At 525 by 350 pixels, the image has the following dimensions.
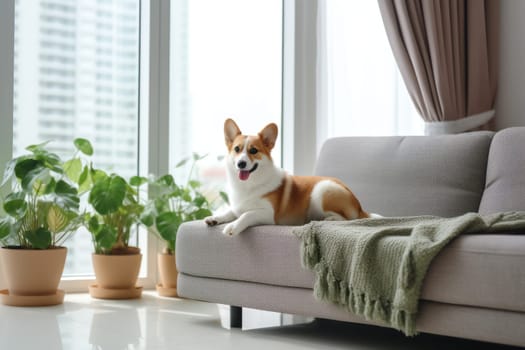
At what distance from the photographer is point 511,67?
3998 millimetres

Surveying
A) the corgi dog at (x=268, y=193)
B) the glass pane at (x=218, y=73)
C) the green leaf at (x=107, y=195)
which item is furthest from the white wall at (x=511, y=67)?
the green leaf at (x=107, y=195)

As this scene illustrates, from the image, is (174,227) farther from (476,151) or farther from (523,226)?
(523,226)

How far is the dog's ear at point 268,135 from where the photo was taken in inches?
119

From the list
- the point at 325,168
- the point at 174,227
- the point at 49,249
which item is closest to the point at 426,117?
the point at 325,168

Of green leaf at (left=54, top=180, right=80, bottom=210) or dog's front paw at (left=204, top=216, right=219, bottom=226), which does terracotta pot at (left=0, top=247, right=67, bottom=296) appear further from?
dog's front paw at (left=204, top=216, right=219, bottom=226)

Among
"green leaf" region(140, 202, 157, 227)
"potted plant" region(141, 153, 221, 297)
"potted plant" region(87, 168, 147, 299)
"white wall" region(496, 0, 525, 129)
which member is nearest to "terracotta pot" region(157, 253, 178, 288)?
"potted plant" region(141, 153, 221, 297)

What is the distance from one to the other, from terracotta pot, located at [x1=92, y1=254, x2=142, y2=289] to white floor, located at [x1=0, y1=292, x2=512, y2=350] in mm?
286

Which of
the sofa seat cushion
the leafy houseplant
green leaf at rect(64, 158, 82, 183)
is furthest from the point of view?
green leaf at rect(64, 158, 82, 183)

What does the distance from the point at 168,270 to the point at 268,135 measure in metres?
1.15

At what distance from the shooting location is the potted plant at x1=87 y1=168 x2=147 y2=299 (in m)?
3.55

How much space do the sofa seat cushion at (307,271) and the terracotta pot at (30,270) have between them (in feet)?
2.31

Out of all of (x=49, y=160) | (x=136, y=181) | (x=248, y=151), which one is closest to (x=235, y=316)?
(x=248, y=151)

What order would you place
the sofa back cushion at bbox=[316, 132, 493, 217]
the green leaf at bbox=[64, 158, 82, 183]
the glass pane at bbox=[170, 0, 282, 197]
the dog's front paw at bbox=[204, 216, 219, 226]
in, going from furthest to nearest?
the glass pane at bbox=[170, 0, 282, 197], the green leaf at bbox=[64, 158, 82, 183], the sofa back cushion at bbox=[316, 132, 493, 217], the dog's front paw at bbox=[204, 216, 219, 226]

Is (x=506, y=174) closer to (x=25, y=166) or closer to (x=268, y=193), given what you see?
(x=268, y=193)
